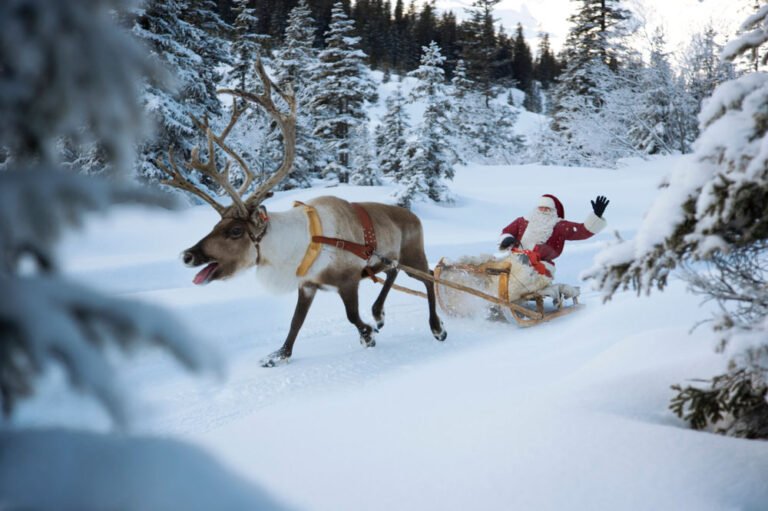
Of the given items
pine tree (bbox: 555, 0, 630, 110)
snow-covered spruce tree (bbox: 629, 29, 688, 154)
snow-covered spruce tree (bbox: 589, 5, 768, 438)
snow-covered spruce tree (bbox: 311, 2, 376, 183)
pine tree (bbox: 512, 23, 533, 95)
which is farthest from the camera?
pine tree (bbox: 512, 23, 533, 95)

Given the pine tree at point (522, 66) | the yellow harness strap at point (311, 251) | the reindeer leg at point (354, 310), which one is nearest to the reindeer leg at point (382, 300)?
the reindeer leg at point (354, 310)

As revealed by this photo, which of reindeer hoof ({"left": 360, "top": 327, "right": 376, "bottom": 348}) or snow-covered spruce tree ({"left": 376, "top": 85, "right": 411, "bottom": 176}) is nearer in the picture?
reindeer hoof ({"left": 360, "top": 327, "right": 376, "bottom": 348})

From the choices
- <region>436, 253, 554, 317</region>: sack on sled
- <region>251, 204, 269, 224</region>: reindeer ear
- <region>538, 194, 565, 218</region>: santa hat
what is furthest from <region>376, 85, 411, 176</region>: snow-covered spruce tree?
<region>251, 204, 269, 224</region>: reindeer ear

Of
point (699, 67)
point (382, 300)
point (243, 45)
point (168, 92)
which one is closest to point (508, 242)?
point (382, 300)

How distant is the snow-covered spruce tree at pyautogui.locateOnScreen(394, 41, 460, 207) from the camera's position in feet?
41.5

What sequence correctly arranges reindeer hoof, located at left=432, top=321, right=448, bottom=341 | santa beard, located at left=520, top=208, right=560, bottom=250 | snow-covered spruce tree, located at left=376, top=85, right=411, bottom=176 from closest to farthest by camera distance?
reindeer hoof, located at left=432, top=321, right=448, bottom=341, santa beard, located at left=520, top=208, right=560, bottom=250, snow-covered spruce tree, located at left=376, top=85, right=411, bottom=176

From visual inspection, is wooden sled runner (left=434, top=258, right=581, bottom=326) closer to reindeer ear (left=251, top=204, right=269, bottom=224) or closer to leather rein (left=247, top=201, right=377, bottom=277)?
leather rein (left=247, top=201, right=377, bottom=277)

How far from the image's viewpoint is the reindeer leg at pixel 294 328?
13.6ft

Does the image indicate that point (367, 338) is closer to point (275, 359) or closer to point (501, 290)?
point (275, 359)

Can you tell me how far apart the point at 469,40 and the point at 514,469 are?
38.6 metres

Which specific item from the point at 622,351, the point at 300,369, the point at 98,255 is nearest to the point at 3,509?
the point at 622,351

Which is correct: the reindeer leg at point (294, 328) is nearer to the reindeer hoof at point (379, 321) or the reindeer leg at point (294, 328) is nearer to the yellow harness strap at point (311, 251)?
the yellow harness strap at point (311, 251)

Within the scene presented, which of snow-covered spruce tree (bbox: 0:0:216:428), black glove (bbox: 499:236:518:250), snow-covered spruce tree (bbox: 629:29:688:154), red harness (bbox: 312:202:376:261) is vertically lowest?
black glove (bbox: 499:236:518:250)

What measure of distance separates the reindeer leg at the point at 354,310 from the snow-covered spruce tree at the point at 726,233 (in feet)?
9.18
